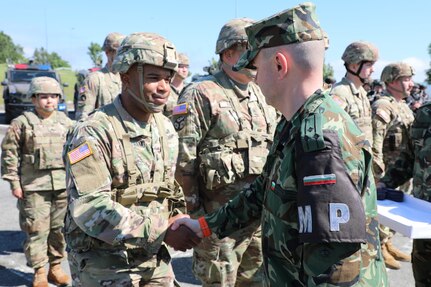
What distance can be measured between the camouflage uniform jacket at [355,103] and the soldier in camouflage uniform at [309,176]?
365 cm

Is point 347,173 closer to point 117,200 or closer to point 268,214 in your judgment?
point 268,214

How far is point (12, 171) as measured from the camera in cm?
490

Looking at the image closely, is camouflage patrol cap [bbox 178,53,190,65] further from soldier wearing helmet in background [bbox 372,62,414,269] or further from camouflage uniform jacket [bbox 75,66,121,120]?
soldier wearing helmet in background [bbox 372,62,414,269]

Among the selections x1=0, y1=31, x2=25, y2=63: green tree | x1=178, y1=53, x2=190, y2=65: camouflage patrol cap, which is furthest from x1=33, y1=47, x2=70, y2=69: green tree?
x1=178, y1=53, x2=190, y2=65: camouflage patrol cap

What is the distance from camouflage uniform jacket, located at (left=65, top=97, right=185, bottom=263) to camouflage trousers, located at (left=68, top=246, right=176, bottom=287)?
0.03 metres

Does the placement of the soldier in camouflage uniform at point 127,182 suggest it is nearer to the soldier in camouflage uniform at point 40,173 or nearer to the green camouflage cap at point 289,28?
the green camouflage cap at point 289,28

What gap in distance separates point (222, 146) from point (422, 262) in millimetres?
1678

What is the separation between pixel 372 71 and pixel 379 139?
0.84m

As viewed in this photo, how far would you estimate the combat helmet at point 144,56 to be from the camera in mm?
2527

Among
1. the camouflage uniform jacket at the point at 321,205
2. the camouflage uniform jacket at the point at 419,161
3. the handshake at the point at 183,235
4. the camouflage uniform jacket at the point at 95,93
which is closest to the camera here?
the camouflage uniform jacket at the point at 321,205

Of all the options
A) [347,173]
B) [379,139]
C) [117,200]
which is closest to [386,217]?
[347,173]

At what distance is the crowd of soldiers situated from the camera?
1603 millimetres

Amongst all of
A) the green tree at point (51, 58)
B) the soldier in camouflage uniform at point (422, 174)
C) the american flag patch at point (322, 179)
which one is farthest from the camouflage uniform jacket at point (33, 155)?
the green tree at point (51, 58)

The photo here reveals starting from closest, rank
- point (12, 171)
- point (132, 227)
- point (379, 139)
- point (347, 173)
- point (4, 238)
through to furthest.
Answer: point (347, 173) → point (132, 227) → point (12, 171) → point (379, 139) → point (4, 238)
